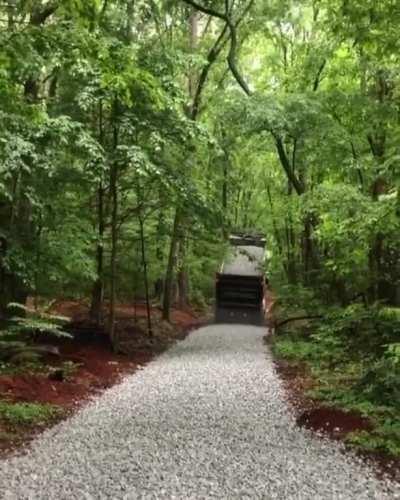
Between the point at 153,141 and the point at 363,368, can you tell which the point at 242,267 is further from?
the point at 363,368

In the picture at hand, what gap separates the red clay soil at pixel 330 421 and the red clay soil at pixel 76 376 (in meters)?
3.22

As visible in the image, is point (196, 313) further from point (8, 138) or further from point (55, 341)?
point (8, 138)

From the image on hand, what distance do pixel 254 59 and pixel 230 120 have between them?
15.8 metres

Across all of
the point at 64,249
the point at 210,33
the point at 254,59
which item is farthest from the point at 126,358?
the point at 254,59

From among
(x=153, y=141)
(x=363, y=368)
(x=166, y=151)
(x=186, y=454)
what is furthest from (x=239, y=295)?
(x=186, y=454)

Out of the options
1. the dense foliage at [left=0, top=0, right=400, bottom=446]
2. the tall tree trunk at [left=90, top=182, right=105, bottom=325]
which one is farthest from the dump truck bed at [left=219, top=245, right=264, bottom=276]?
the tall tree trunk at [left=90, top=182, right=105, bottom=325]

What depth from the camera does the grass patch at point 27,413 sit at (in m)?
7.57

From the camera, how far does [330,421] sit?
7492 millimetres

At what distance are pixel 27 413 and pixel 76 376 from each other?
2894 mm

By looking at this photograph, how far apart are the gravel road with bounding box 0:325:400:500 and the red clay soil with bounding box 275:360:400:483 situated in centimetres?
19

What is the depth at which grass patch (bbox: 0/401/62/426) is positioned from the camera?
24.8 feet

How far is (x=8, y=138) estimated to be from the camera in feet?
26.7

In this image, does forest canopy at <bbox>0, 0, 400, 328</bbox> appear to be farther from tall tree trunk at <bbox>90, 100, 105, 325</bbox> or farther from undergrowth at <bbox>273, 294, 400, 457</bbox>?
undergrowth at <bbox>273, 294, 400, 457</bbox>

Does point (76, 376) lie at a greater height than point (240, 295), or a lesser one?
lesser
